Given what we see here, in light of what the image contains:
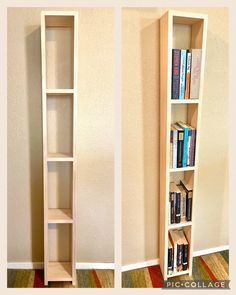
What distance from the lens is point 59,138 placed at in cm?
157

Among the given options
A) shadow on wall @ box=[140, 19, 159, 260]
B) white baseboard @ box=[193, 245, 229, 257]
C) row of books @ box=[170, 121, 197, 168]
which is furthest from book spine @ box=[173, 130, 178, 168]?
white baseboard @ box=[193, 245, 229, 257]

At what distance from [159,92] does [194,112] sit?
211mm

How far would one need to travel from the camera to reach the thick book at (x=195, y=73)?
56.4 inches

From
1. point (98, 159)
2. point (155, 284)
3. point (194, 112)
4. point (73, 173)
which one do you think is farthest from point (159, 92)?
point (155, 284)

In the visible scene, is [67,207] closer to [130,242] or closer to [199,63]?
[130,242]

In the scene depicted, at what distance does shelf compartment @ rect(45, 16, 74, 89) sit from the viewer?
147cm

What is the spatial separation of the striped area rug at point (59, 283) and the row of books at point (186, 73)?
3.50 feet

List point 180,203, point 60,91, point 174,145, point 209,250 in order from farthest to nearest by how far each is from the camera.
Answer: point 209,250 < point 180,203 < point 174,145 < point 60,91

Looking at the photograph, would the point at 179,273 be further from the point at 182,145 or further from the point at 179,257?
the point at 182,145

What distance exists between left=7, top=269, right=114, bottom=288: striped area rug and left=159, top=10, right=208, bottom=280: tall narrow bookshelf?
13.0 inches

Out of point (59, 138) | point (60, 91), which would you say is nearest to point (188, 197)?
point (59, 138)

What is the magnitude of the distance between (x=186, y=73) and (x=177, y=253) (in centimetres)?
99

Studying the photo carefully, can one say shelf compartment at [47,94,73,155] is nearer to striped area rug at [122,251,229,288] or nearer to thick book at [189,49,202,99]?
thick book at [189,49,202,99]

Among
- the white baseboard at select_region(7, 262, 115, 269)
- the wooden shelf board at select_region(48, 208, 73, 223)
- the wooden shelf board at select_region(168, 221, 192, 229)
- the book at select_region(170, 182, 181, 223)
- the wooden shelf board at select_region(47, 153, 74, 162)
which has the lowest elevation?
the white baseboard at select_region(7, 262, 115, 269)
